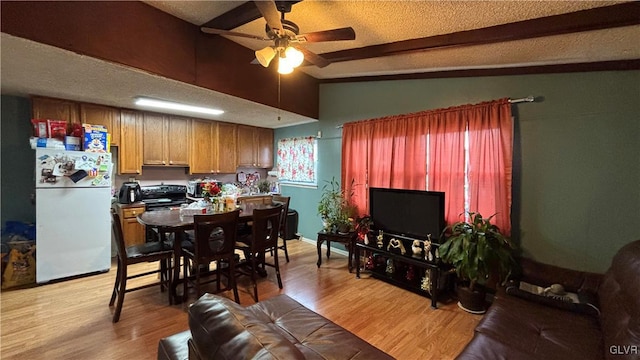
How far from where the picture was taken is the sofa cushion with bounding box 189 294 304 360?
32.8 inches

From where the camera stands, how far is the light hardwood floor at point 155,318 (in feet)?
6.57

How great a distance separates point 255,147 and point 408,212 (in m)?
3.51

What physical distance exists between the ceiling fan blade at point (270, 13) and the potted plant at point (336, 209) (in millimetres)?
2644

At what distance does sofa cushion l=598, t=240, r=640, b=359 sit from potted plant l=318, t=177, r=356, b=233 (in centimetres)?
255

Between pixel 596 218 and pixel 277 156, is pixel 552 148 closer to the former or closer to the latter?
pixel 596 218

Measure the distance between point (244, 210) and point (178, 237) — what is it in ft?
2.74

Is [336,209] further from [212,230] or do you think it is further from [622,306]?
[622,306]

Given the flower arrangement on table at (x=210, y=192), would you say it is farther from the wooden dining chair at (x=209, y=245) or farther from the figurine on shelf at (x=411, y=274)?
the figurine on shelf at (x=411, y=274)

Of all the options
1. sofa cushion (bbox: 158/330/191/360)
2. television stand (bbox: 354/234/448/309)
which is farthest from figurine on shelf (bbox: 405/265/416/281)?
sofa cushion (bbox: 158/330/191/360)

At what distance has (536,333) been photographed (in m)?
1.65

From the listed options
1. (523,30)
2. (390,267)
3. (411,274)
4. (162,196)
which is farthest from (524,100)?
(162,196)

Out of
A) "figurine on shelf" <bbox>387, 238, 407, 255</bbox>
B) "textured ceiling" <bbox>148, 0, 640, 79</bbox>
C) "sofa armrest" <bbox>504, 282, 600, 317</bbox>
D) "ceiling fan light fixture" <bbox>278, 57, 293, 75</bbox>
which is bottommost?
"sofa armrest" <bbox>504, 282, 600, 317</bbox>

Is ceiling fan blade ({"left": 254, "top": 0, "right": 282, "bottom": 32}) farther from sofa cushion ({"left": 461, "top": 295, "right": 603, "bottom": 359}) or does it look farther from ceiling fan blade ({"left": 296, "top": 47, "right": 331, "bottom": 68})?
sofa cushion ({"left": 461, "top": 295, "right": 603, "bottom": 359})

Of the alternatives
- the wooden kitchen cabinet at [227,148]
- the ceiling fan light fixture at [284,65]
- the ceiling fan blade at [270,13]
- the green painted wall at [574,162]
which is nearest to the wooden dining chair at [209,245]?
the ceiling fan light fixture at [284,65]
